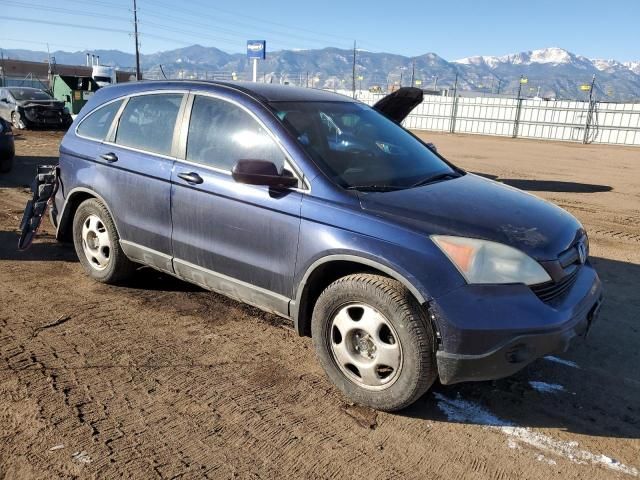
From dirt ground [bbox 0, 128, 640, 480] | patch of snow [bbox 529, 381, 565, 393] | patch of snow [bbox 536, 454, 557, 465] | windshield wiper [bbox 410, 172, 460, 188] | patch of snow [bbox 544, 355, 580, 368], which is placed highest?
windshield wiper [bbox 410, 172, 460, 188]

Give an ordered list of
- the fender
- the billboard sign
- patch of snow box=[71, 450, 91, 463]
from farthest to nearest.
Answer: the billboard sign
the fender
patch of snow box=[71, 450, 91, 463]

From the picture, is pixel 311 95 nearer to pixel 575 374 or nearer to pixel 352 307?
pixel 352 307

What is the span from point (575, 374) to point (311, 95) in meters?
2.78

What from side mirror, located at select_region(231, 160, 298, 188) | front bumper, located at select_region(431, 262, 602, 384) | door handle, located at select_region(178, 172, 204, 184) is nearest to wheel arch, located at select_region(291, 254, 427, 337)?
front bumper, located at select_region(431, 262, 602, 384)

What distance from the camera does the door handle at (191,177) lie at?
3777mm

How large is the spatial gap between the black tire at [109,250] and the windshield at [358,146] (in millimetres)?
1905

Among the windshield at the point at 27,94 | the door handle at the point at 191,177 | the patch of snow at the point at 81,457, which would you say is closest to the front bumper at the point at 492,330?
the patch of snow at the point at 81,457

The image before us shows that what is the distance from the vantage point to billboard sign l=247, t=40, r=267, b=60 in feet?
125

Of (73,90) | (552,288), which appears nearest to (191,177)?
(552,288)

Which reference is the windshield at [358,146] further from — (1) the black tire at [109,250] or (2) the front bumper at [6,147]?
(2) the front bumper at [6,147]

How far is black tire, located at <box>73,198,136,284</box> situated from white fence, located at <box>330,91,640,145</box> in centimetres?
2746

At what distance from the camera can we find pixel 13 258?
559 centimetres

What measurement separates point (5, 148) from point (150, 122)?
757 centimetres

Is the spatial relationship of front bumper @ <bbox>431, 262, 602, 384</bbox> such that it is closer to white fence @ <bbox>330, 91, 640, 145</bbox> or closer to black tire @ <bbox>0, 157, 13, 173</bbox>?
black tire @ <bbox>0, 157, 13, 173</bbox>
